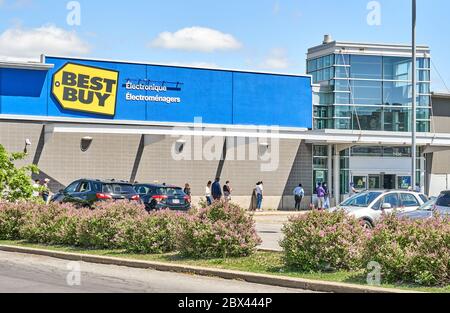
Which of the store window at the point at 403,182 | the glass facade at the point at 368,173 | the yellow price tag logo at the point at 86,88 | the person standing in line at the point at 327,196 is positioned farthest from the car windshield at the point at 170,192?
the store window at the point at 403,182

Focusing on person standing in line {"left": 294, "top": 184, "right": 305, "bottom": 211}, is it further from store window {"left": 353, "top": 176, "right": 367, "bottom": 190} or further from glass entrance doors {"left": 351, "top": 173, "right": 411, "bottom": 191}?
glass entrance doors {"left": 351, "top": 173, "right": 411, "bottom": 191}

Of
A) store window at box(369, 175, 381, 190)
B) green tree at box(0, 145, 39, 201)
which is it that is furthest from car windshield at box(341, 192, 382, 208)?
store window at box(369, 175, 381, 190)

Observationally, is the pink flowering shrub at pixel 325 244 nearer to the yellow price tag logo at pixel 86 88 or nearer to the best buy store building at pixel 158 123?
the best buy store building at pixel 158 123

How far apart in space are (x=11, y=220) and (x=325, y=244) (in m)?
10.8

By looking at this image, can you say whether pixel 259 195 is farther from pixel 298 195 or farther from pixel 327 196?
pixel 327 196

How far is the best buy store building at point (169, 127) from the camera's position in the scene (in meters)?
36.6

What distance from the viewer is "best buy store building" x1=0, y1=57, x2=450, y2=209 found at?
36.6 metres

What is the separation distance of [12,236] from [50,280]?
8225 millimetres

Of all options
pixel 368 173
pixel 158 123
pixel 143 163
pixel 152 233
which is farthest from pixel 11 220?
pixel 368 173

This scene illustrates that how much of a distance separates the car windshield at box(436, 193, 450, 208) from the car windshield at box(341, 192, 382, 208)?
1.96 meters

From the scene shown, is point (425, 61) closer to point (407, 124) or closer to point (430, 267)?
point (407, 124)

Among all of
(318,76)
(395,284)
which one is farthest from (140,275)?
(318,76)

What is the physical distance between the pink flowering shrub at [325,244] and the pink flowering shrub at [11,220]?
952 centimetres

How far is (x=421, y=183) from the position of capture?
4653 centimetres
